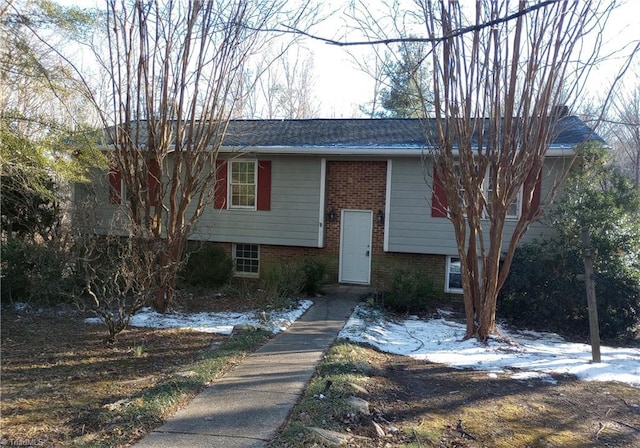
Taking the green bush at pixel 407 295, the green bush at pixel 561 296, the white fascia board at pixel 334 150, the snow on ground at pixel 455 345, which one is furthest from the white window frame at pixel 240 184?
the green bush at pixel 561 296

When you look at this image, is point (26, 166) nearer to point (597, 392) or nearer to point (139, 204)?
point (139, 204)

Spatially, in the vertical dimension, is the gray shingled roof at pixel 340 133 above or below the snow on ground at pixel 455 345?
above

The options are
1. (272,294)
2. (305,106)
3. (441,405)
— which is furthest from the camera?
(305,106)

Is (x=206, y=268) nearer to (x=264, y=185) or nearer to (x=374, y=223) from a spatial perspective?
(x=264, y=185)

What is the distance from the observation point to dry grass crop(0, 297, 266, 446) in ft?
12.3

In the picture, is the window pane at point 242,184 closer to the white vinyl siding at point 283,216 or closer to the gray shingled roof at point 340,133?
the white vinyl siding at point 283,216

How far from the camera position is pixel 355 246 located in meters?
12.0

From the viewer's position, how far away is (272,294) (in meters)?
9.64

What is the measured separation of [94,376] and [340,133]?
9541 mm

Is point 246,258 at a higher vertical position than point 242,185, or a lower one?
lower

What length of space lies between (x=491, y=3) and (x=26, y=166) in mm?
6607

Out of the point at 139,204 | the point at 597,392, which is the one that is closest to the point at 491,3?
the point at 597,392

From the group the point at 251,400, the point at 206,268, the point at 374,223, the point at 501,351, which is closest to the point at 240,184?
the point at 206,268

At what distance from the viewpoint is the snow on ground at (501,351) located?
6.01 metres
